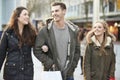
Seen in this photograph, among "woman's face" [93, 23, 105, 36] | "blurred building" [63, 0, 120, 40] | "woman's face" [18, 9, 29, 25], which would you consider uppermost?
"woman's face" [18, 9, 29, 25]

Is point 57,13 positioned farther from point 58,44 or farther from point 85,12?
point 85,12

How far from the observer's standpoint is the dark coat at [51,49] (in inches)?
211

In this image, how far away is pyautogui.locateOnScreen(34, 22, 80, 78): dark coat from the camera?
5.35m

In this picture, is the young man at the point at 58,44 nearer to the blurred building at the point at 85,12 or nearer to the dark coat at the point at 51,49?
the dark coat at the point at 51,49

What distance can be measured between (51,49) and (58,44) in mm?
125

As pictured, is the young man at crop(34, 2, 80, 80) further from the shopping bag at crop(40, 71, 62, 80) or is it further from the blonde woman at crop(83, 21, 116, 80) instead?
the blonde woman at crop(83, 21, 116, 80)

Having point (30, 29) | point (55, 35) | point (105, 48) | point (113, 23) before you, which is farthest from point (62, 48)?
point (113, 23)

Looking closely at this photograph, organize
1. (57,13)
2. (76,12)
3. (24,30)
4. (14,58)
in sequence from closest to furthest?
(57,13), (14,58), (24,30), (76,12)

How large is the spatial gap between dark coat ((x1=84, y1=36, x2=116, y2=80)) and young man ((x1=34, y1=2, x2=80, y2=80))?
28.1 inches

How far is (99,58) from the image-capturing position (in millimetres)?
6242

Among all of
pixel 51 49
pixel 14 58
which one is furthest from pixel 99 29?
pixel 14 58

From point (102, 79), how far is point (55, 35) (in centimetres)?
127

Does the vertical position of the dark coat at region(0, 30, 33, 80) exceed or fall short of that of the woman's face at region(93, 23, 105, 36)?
it falls short

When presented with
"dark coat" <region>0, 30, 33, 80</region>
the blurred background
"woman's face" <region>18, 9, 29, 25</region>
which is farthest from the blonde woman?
the blurred background
